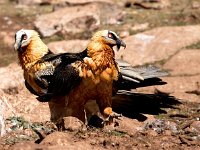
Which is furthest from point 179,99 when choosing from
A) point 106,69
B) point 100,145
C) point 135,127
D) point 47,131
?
point 100,145

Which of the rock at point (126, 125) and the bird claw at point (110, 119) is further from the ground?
the bird claw at point (110, 119)

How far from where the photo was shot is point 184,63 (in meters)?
11.3

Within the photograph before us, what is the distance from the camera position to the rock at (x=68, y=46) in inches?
501

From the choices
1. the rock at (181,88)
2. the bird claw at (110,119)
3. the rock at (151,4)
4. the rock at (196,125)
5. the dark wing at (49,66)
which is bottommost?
the rock at (181,88)

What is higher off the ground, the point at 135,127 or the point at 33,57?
the point at 33,57

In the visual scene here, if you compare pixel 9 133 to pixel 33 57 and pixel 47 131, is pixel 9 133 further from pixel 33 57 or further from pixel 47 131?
pixel 33 57

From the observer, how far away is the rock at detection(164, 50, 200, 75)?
1102cm

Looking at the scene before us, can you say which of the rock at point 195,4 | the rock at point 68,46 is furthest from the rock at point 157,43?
the rock at point 195,4

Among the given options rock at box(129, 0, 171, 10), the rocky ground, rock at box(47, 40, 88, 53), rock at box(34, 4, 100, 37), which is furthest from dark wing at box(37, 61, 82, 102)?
rock at box(129, 0, 171, 10)

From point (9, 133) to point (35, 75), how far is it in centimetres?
99

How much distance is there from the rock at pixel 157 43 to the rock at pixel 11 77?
2.62 metres

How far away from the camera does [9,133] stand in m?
6.97

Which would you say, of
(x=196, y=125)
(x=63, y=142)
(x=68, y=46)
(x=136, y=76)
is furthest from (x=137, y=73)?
(x=68, y=46)

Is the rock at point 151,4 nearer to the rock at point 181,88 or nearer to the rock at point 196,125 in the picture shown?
the rock at point 181,88
